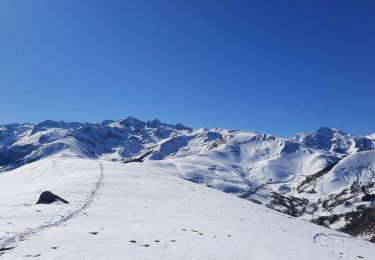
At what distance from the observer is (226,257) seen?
68.1 feet

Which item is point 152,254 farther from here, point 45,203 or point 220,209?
point 220,209

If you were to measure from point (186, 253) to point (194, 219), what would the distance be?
12681mm

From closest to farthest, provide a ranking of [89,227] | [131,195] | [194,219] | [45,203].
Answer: [89,227] → [194,219] → [45,203] → [131,195]

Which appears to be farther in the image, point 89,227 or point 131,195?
point 131,195

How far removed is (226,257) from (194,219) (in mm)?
12490

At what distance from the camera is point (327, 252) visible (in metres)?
26.6

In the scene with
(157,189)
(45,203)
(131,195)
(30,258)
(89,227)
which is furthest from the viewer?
(157,189)

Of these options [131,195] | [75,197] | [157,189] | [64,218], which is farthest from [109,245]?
[157,189]

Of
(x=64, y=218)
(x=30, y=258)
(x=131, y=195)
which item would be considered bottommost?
(x=30, y=258)

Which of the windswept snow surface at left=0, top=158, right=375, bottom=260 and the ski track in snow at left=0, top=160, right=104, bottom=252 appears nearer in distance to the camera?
the windswept snow surface at left=0, top=158, right=375, bottom=260

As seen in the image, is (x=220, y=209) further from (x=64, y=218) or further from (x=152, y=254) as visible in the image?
(x=152, y=254)

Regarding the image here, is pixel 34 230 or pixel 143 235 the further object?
pixel 143 235

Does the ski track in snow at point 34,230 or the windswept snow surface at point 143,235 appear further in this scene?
the ski track in snow at point 34,230

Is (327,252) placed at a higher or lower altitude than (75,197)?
lower
